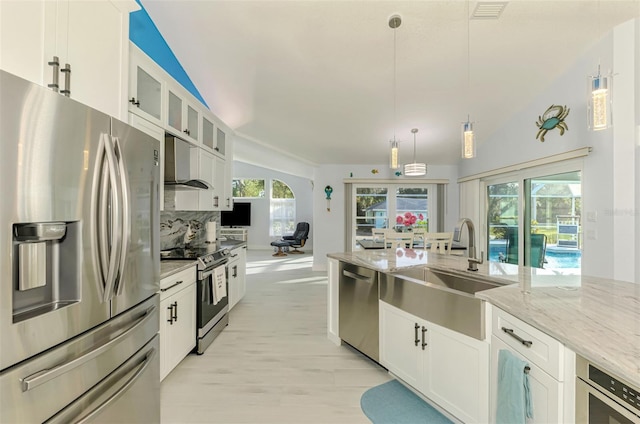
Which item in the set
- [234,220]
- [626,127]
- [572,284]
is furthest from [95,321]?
[234,220]

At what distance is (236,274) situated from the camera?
389cm

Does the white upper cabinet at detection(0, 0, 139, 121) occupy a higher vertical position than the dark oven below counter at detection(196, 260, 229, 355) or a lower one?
higher

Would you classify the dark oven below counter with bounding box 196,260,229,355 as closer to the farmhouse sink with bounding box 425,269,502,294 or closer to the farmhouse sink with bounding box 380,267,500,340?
the farmhouse sink with bounding box 380,267,500,340

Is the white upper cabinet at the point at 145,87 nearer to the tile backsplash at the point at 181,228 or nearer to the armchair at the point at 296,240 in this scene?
the tile backsplash at the point at 181,228

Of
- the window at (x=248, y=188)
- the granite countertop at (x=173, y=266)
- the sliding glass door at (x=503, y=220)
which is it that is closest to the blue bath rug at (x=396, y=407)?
the granite countertop at (x=173, y=266)

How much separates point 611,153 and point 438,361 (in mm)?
2725

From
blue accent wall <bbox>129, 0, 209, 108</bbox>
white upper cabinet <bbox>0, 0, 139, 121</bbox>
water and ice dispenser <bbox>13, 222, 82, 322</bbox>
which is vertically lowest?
water and ice dispenser <bbox>13, 222, 82, 322</bbox>

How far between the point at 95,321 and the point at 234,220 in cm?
923

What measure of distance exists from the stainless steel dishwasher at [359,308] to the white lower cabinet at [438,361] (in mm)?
115

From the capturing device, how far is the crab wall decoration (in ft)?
11.5

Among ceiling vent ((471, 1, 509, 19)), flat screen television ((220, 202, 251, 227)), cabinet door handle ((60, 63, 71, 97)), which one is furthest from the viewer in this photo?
flat screen television ((220, 202, 251, 227))

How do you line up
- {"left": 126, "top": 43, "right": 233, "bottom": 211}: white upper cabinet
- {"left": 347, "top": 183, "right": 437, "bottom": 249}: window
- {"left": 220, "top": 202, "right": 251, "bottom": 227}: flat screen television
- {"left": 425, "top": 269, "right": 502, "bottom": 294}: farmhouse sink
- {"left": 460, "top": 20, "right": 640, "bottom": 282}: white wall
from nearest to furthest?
{"left": 425, "top": 269, "right": 502, "bottom": 294}: farmhouse sink < {"left": 126, "top": 43, "right": 233, "bottom": 211}: white upper cabinet < {"left": 460, "top": 20, "right": 640, "bottom": 282}: white wall < {"left": 347, "top": 183, "right": 437, "bottom": 249}: window < {"left": 220, "top": 202, "right": 251, "bottom": 227}: flat screen television

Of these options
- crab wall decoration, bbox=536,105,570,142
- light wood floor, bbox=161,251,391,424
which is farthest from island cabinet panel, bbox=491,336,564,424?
crab wall decoration, bbox=536,105,570,142

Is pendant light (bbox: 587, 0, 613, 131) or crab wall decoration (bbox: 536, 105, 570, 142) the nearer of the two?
pendant light (bbox: 587, 0, 613, 131)
